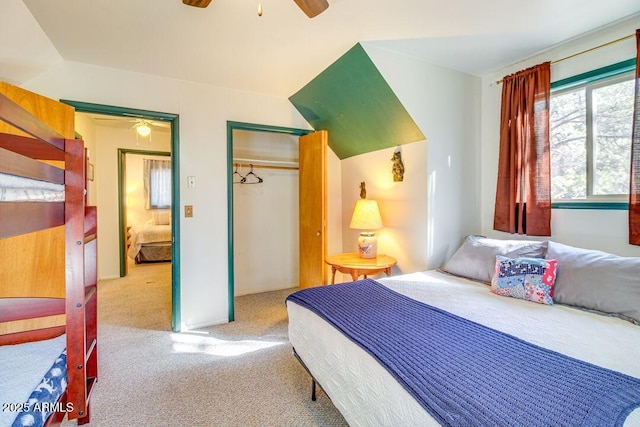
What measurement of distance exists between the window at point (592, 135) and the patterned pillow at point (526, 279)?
77 cm

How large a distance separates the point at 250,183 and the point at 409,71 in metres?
2.34

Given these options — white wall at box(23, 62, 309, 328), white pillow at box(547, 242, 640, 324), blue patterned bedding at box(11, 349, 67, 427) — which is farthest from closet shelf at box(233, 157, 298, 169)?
white pillow at box(547, 242, 640, 324)

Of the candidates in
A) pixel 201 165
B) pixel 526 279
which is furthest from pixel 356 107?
pixel 526 279

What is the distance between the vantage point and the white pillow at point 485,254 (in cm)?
207

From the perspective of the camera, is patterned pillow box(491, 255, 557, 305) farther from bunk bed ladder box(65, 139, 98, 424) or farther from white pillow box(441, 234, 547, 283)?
bunk bed ladder box(65, 139, 98, 424)

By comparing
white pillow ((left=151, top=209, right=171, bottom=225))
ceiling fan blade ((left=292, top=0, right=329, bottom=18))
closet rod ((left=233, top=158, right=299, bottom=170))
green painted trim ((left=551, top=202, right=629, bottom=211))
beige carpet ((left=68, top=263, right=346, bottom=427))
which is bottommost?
beige carpet ((left=68, top=263, right=346, bottom=427))

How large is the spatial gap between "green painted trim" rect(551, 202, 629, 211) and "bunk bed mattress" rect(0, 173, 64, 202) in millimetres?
3147

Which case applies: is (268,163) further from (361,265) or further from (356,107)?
(361,265)

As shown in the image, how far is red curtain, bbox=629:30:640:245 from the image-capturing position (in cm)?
182

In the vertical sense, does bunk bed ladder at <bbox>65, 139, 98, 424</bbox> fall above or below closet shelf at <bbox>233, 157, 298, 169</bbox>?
below

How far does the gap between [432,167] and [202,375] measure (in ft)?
8.12

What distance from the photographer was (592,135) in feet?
6.98

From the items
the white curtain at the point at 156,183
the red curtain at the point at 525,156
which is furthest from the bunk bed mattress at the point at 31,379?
the white curtain at the point at 156,183

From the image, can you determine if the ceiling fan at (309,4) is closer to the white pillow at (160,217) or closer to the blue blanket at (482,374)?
the blue blanket at (482,374)
